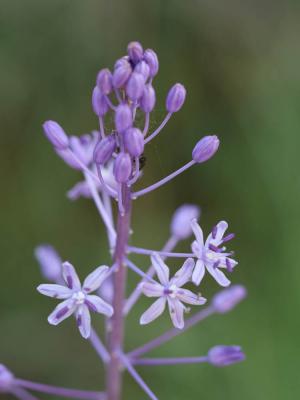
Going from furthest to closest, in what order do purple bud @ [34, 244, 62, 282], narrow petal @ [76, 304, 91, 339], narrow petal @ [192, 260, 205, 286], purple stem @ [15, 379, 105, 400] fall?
purple bud @ [34, 244, 62, 282]
purple stem @ [15, 379, 105, 400]
narrow petal @ [76, 304, 91, 339]
narrow petal @ [192, 260, 205, 286]

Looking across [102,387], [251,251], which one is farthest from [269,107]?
[102,387]

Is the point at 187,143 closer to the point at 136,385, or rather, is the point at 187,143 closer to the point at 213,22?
the point at 213,22

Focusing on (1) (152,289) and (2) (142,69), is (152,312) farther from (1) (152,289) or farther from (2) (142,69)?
(2) (142,69)

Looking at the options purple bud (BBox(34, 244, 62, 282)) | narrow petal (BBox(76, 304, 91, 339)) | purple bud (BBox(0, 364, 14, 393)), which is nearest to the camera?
narrow petal (BBox(76, 304, 91, 339))

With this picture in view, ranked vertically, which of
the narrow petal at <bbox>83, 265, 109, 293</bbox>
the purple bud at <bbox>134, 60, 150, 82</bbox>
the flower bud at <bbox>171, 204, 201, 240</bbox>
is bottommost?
the narrow petal at <bbox>83, 265, 109, 293</bbox>

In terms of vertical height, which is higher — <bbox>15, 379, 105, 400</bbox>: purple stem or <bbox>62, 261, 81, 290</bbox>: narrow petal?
<bbox>62, 261, 81, 290</bbox>: narrow petal

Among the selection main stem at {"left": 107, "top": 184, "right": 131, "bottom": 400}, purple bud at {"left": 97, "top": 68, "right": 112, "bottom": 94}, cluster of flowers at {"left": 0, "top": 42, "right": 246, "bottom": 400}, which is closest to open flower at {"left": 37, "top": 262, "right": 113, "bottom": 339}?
cluster of flowers at {"left": 0, "top": 42, "right": 246, "bottom": 400}

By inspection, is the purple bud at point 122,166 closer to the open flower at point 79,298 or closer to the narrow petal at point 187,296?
the open flower at point 79,298

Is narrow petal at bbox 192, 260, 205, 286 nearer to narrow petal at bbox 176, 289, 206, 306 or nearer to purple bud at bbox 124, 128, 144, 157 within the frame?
narrow petal at bbox 176, 289, 206, 306
